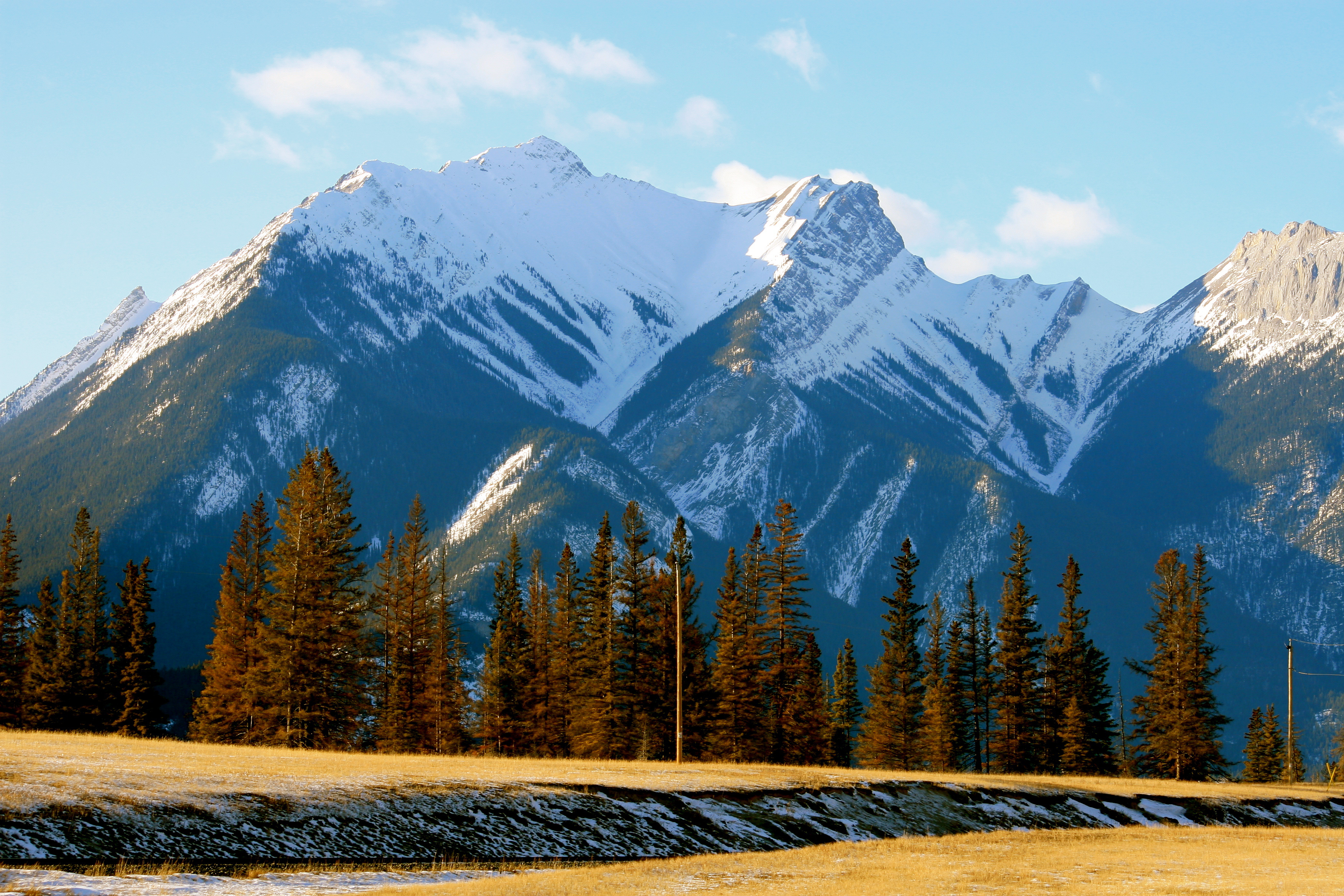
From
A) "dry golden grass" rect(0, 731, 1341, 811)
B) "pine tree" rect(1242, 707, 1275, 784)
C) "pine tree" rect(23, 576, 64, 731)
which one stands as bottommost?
"pine tree" rect(1242, 707, 1275, 784)

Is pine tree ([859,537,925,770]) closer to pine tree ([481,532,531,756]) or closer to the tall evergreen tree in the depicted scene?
the tall evergreen tree

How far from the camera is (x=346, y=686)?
6106cm

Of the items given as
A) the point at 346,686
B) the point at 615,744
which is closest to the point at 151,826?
the point at 346,686

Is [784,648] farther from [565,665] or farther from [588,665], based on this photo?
[565,665]

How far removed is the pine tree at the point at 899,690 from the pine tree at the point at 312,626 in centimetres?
3563

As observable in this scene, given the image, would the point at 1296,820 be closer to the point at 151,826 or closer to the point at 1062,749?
the point at 1062,749

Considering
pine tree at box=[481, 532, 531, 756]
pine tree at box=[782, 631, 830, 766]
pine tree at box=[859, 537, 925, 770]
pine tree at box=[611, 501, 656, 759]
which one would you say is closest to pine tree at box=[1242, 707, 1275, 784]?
pine tree at box=[859, 537, 925, 770]

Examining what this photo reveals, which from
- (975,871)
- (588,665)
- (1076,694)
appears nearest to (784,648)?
(588,665)

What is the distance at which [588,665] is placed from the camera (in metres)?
70.9

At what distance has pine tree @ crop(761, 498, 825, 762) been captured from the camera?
69.9 meters

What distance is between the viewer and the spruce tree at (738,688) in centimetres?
6938

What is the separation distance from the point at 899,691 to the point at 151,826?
63.6 meters

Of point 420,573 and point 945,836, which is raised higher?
point 420,573

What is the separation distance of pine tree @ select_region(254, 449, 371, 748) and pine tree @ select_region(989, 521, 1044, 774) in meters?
41.0
